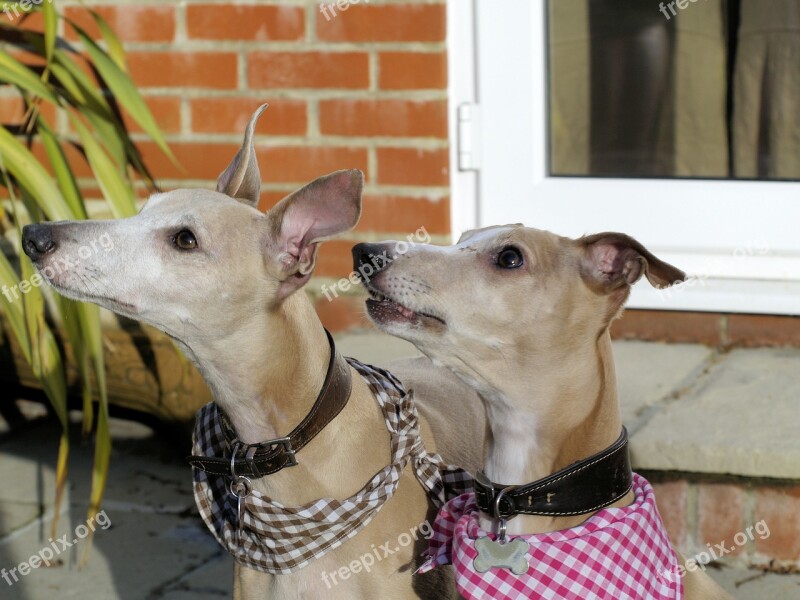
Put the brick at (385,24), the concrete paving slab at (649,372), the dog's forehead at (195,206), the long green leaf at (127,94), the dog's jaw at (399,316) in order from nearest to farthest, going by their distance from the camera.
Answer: the dog's jaw at (399,316) → the dog's forehead at (195,206) → the concrete paving slab at (649,372) → the long green leaf at (127,94) → the brick at (385,24)

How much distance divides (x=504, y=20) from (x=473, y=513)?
90.1 inches

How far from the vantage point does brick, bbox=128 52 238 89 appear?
189 inches

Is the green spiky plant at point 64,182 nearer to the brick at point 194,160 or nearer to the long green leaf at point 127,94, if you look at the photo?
the long green leaf at point 127,94

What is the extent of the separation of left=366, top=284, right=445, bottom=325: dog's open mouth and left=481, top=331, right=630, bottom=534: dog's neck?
21cm

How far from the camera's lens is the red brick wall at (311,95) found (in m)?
4.62

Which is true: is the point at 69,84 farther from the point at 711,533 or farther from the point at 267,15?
the point at 711,533

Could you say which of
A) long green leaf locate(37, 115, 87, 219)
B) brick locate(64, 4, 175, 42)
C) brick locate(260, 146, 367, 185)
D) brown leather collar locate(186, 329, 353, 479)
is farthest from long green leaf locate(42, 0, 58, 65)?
brown leather collar locate(186, 329, 353, 479)

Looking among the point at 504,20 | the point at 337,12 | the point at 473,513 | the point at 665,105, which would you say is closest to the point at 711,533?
the point at 473,513

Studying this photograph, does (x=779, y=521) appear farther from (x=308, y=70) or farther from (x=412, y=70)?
(x=308, y=70)

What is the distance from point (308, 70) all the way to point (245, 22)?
11.9 inches

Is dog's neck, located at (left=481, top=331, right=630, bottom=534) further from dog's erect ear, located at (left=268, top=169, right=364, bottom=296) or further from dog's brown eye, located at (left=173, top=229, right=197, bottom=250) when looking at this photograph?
dog's brown eye, located at (left=173, top=229, right=197, bottom=250)

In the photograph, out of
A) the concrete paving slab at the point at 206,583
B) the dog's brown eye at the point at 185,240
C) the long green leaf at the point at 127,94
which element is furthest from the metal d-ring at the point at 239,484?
the long green leaf at the point at 127,94

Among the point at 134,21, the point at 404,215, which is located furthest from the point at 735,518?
the point at 134,21

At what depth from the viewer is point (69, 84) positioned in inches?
173
